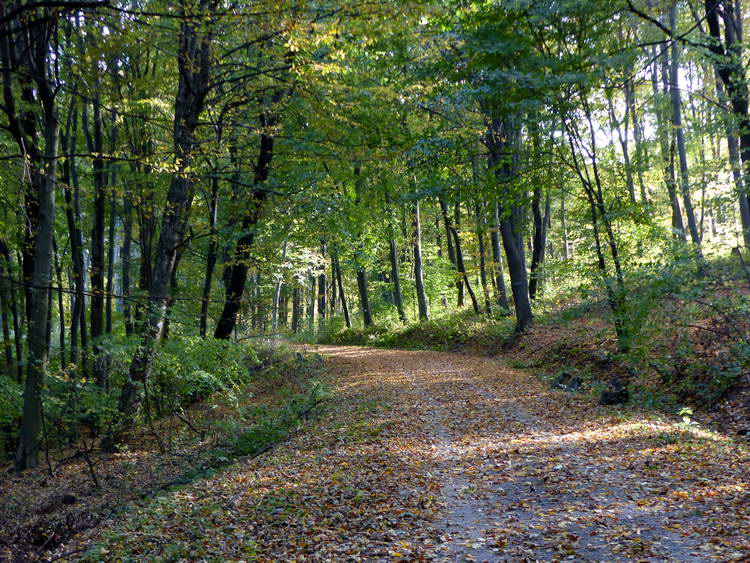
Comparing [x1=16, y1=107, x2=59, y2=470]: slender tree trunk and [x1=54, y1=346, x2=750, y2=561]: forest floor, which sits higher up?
[x1=16, y1=107, x2=59, y2=470]: slender tree trunk

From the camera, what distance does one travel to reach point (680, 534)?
438cm

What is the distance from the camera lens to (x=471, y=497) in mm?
5770

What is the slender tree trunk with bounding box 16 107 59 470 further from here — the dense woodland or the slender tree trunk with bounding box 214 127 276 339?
the slender tree trunk with bounding box 214 127 276 339

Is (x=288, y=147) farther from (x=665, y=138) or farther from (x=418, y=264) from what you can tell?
(x=665, y=138)

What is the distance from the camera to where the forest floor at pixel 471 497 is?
4.57m

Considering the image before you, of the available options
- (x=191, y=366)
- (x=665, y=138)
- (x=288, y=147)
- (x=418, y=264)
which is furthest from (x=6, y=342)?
(x=665, y=138)

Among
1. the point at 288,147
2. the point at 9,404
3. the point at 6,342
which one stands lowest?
the point at 9,404

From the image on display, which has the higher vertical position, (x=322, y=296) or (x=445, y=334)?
(x=322, y=296)

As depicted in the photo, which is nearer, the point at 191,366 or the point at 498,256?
the point at 191,366

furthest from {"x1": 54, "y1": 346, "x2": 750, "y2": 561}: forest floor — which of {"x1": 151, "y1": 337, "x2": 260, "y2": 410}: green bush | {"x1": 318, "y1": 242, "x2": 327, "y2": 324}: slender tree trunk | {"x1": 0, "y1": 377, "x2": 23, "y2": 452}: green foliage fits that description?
{"x1": 318, "y1": 242, "x2": 327, "y2": 324}: slender tree trunk

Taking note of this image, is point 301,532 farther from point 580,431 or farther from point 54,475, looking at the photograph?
point 54,475

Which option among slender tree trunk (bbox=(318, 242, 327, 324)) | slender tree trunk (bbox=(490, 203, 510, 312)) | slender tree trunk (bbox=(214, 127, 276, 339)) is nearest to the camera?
slender tree trunk (bbox=(214, 127, 276, 339))

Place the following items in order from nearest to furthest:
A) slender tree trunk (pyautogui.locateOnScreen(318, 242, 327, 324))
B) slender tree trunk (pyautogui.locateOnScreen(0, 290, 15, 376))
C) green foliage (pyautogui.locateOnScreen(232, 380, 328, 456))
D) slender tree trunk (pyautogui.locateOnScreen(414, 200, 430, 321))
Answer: green foliage (pyautogui.locateOnScreen(232, 380, 328, 456)), slender tree trunk (pyautogui.locateOnScreen(0, 290, 15, 376)), slender tree trunk (pyautogui.locateOnScreen(414, 200, 430, 321)), slender tree trunk (pyautogui.locateOnScreen(318, 242, 327, 324))

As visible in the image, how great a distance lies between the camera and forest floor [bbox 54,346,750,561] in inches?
180
